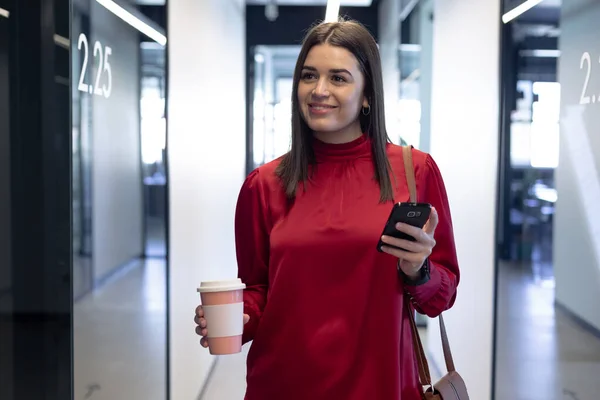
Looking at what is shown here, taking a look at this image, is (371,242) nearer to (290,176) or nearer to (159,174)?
(290,176)

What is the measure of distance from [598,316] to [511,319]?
115cm

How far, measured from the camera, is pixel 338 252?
1.52 m

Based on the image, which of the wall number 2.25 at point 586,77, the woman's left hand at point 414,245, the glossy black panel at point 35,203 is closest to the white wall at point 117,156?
the glossy black panel at point 35,203

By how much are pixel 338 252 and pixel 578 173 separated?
1.37 m

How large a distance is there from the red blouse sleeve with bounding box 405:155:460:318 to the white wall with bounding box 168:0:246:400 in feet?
7.10

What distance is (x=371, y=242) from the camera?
1510 millimetres

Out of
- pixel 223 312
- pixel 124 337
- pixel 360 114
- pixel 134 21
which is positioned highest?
pixel 134 21

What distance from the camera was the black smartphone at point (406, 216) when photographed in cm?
134

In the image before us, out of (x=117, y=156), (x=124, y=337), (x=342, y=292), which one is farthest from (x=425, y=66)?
(x=342, y=292)

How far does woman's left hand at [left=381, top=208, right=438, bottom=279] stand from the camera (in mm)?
1361

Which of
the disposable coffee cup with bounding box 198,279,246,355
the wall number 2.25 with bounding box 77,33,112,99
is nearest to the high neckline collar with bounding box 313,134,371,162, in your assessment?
the disposable coffee cup with bounding box 198,279,246,355

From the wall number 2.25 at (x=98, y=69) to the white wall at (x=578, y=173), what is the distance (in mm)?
1657

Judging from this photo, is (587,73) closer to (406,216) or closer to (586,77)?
(586,77)

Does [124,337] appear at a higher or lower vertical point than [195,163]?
lower
